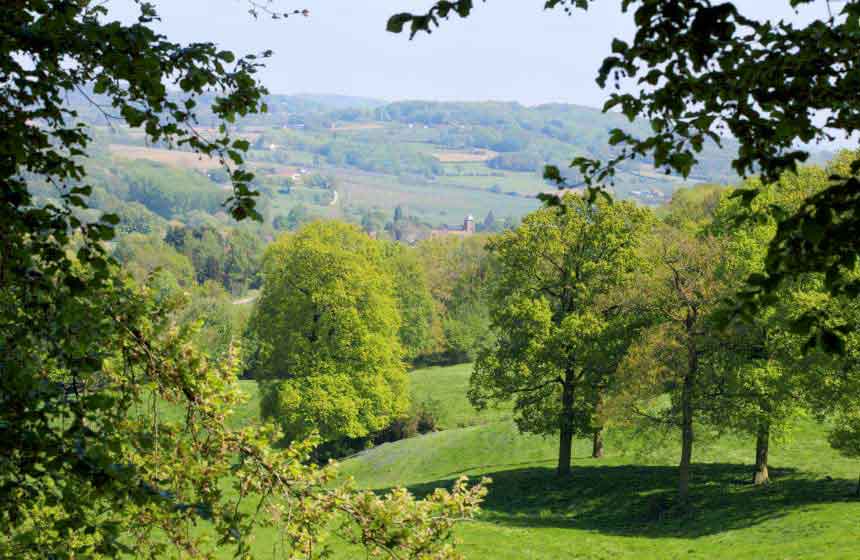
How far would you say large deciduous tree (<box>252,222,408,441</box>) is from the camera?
4338cm

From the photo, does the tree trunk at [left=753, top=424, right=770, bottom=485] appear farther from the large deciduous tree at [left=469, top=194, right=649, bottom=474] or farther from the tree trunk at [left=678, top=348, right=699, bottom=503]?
the large deciduous tree at [left=469, top=194, right=649, bottom=474]

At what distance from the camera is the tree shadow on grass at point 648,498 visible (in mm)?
28234

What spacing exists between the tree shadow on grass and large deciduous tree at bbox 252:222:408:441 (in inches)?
293

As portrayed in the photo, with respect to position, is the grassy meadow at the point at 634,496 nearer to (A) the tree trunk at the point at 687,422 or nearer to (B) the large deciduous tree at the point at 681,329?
(A) the tree trunk at the point at 687,422

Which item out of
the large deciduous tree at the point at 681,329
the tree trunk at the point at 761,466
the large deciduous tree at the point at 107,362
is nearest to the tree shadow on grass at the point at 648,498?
the tree trunk at the point at 761,466

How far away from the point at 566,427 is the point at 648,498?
4.85 meters

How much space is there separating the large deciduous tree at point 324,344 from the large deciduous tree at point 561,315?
29.6 ft

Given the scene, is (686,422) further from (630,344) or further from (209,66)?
(209,66)

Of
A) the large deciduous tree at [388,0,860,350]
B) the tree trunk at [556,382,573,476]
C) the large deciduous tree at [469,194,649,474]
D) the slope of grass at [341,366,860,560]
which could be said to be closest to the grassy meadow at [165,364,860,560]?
the slope of grass at [341,366,860,560]

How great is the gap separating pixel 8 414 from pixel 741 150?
17.3 ft

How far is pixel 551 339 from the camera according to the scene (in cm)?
3469

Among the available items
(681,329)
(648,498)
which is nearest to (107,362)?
(681,329)

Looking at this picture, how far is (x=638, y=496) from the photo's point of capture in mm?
32625

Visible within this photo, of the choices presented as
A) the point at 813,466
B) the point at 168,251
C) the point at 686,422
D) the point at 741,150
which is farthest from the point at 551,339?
the point at 168,251
